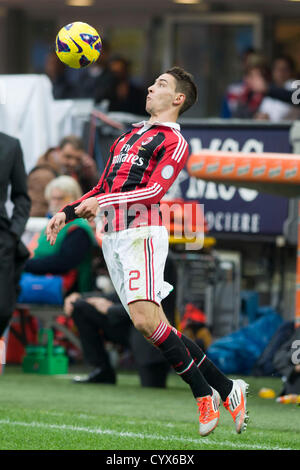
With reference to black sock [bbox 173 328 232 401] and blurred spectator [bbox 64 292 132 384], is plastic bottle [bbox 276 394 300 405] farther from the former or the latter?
black sock [bbox 173 328 232 401]

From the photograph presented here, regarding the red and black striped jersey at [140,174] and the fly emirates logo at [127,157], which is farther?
the fly emirates logo at [127,157]

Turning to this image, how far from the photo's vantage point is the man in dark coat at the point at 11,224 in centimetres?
806

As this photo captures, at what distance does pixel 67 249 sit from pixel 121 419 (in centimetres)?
342

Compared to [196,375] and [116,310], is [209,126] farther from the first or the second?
[196,375]

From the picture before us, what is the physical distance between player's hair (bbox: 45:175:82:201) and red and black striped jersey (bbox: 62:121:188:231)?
4007 millimetres

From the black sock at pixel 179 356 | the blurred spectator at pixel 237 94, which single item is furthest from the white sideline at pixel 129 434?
the blurred spectator at pixel 237 94

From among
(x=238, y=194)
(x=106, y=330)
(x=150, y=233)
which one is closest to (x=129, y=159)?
(x=150, y=233)

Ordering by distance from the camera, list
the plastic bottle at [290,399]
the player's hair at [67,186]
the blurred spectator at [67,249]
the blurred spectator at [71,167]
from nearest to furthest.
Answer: the plastic bottle at [290,399] < the blurred spectator at [67,249] < the player's hair at [67,186] < the blurred spectator at [71,167]

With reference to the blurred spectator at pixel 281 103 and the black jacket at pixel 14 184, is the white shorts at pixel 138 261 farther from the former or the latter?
the blurred spectator at pixel 281 103

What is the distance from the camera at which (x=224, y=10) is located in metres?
18.6

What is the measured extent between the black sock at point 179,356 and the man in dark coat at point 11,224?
75.5 inches

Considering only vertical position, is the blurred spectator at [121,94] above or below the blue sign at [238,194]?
above

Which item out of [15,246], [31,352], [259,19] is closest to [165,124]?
[15,246]

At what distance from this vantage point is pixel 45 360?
34.3 ft
